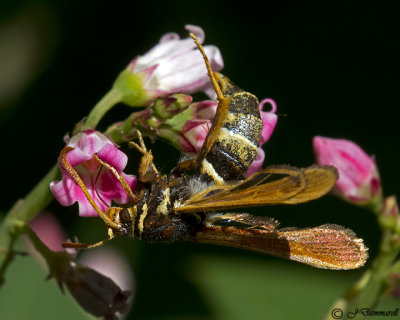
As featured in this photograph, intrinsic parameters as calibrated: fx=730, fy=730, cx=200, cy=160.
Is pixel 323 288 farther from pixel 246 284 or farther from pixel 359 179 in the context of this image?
pixel 359 179

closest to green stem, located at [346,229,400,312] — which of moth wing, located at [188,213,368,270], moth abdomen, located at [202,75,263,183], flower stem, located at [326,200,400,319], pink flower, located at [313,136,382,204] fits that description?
flower stem, located at [326,200,400,319]

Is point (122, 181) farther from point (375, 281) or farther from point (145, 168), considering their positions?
point (375, 281)

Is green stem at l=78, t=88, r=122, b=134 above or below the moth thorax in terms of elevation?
above

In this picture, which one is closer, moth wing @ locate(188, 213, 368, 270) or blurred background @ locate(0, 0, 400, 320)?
moth wing @ locate(188, 213, 368, 270)

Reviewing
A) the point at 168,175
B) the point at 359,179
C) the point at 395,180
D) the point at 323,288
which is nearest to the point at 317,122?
the point at 395,180

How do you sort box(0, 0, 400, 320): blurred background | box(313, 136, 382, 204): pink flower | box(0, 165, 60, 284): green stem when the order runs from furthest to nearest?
1. box(0, 0, 400, 320): blurred background
2. box(313, 136, 382, 204): pink flower
3. box(0, 165, 60, 284): green stem

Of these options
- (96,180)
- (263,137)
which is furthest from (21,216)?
(263,137)

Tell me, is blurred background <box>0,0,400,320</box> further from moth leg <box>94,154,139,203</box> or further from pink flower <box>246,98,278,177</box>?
moth leg <box>94,154,139,203</box>
